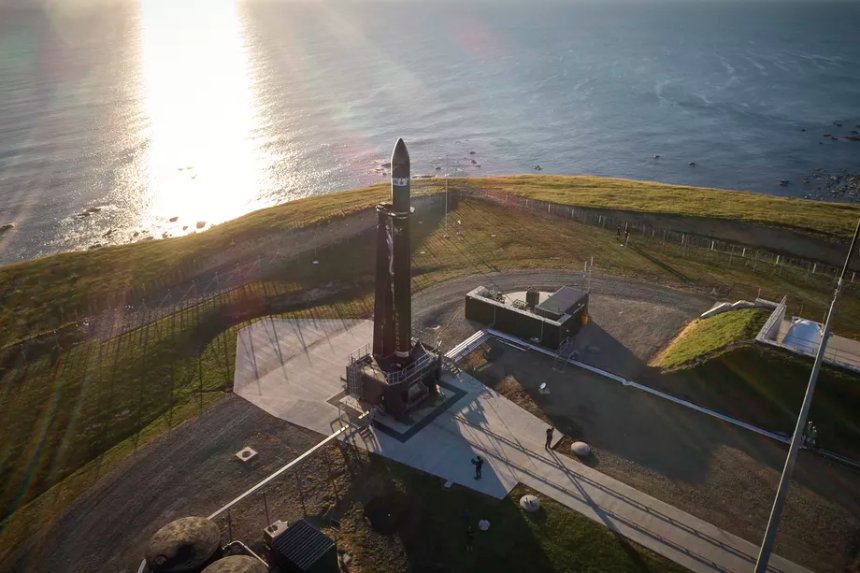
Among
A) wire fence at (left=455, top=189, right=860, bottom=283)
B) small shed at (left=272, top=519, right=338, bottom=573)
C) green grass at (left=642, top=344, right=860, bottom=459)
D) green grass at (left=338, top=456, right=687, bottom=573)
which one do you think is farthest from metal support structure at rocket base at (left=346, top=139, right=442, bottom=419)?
wire fence at (left=455, top=189, right=860, bottom=283)

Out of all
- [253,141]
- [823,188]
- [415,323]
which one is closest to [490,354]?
[415,323]

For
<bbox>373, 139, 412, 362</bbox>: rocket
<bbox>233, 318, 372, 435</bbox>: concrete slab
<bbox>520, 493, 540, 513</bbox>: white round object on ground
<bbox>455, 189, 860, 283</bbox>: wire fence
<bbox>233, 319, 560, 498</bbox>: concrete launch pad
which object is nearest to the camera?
<bbox>520, 493, 540, 513</bbox>: white round object on ground

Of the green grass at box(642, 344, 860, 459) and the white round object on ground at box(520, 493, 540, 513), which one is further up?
the green grass at box(642, 344, 860, 459)

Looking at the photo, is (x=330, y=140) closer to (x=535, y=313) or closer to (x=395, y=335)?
(x=535, y=313)

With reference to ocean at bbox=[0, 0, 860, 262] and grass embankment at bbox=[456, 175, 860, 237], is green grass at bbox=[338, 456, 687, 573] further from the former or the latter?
ocean at bbox=[0, 0, 860, 262]

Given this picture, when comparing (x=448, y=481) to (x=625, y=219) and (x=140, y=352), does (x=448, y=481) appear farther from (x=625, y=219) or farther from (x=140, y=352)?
(x=625, y=219)
